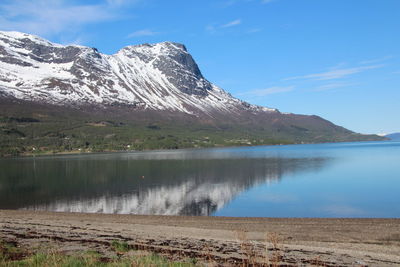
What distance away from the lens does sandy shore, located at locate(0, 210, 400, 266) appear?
717 inches

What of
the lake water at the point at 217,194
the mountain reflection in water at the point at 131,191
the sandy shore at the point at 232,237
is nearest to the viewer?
the sandy shore at the point at 232,237

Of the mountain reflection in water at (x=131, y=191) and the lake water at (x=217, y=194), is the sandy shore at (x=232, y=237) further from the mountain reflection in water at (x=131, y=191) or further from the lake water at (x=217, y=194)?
the mountain reflection in water at (x=131, y=191)

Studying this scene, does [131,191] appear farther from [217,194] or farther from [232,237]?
[232,237]

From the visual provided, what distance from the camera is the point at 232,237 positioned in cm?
2794

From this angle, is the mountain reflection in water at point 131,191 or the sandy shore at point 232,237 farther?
the mountain reflection in water at point 131,191

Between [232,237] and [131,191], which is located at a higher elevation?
[232,237]

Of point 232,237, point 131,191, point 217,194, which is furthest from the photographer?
point 131,191

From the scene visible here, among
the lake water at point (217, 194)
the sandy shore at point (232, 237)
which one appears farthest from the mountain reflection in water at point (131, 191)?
the sandy shore at point (232, 237)

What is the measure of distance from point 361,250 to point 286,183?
Answer: 51351mm

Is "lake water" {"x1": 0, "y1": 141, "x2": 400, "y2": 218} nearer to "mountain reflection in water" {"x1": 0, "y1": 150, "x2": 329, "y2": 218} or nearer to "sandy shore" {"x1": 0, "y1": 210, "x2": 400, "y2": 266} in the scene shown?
"mountain reflection in water" {"x1": 0, "y1": 150, "x2": 329, "y2": 218}

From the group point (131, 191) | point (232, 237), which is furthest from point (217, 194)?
point (232, 237)

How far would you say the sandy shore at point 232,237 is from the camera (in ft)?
59.8

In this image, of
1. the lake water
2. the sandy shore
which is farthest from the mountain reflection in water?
the sandy shore

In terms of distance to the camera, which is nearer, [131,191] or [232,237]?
[232,237]
